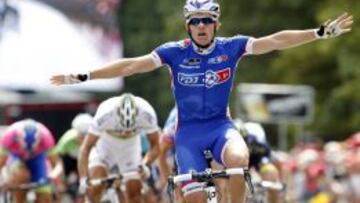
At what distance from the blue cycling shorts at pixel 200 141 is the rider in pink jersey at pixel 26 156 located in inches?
186

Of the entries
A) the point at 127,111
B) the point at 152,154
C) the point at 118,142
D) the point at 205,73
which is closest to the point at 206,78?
the point at 205,73

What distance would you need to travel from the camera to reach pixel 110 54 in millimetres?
48062

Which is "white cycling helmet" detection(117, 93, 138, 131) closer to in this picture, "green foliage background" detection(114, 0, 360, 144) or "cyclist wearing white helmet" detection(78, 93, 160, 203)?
"cyclist wearing white helmet" detection(78, 93, 160, 203)

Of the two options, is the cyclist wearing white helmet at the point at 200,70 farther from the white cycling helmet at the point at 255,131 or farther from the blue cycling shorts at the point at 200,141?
the white cycling helmet at the point at 255,131

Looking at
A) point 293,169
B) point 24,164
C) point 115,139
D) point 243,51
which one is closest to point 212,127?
point 243,51

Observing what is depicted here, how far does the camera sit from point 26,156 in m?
20.1

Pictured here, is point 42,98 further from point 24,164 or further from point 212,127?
point 212,127

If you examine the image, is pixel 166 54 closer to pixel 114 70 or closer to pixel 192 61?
pixel 192 61

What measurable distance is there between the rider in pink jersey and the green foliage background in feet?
73.4

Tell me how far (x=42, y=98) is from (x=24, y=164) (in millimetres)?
27003

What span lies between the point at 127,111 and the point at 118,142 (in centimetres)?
92

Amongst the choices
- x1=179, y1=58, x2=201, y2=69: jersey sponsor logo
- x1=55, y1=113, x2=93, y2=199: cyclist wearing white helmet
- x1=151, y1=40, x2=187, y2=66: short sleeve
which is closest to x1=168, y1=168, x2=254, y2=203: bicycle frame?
x1=179, y1=58, x2=201, y2=69: jersey sponsor logo

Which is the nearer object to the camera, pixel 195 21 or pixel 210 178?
pixel 210 178

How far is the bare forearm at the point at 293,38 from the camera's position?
49.9 feet
